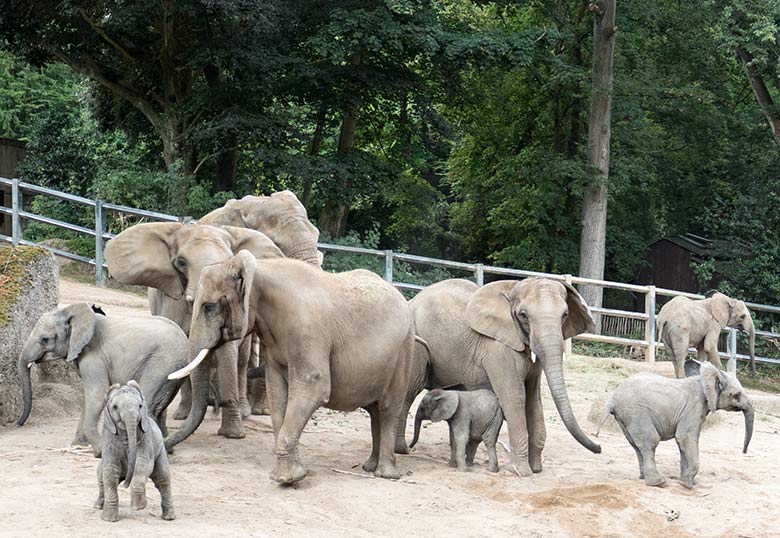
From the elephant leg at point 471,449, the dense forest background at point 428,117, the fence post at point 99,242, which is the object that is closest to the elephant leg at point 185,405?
the elephant leg at point 471,449

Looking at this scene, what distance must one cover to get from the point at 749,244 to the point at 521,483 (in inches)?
844

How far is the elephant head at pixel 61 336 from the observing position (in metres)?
10.2

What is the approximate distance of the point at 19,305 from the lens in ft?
38.7

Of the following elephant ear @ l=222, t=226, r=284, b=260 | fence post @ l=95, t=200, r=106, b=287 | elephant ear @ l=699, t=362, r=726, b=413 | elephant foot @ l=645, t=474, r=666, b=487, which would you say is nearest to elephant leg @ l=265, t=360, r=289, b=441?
elephant ear @ l=222, t=226, r=284, b=260

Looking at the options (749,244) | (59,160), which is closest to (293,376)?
(59,160)

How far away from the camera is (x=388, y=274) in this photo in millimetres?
20672

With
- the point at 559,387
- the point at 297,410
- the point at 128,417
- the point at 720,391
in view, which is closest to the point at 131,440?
the point at 128,417

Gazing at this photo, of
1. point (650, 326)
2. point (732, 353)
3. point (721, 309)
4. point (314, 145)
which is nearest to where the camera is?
point (721, 309)

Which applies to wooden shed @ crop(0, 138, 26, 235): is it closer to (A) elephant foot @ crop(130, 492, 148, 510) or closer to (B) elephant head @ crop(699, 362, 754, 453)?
(B) elephant head @ crop(699, 362, 754, 453)

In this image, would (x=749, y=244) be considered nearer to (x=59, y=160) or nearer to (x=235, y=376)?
(x=59, y=160)

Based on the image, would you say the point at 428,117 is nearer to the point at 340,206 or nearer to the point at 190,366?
the point at 340,206

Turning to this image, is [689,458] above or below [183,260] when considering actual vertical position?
below

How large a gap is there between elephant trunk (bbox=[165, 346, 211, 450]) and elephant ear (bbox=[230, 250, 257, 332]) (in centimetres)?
91

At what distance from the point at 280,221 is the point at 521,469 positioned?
387 cm
